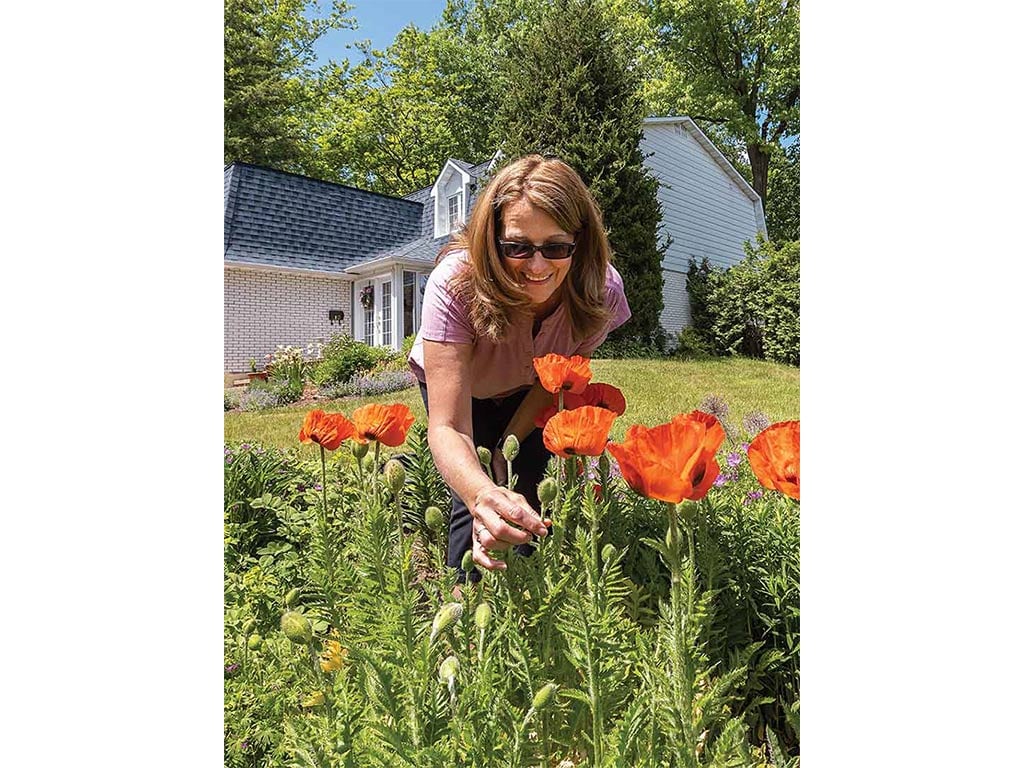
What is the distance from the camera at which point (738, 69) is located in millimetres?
802

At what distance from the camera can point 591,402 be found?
70 centimetres

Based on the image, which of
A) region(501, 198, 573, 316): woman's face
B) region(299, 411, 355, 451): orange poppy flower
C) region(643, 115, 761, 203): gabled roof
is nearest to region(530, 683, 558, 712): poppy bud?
→ region(299, 411, 355, 451): orange poppy flower

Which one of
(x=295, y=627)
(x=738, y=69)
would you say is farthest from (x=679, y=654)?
(x=738, y=69)

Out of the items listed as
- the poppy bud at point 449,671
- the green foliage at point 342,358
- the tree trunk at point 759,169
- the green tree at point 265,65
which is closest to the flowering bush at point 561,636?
the poppy bud at point 449,671

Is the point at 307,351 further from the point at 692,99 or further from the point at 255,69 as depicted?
the point at 692,99

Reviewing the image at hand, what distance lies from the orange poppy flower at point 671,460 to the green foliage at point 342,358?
0.55m

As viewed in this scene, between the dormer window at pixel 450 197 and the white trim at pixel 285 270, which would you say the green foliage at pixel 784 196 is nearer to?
the dormer window at pixel 450 197

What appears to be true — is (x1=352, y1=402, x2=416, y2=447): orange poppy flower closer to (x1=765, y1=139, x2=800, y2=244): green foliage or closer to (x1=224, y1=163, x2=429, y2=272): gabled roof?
(x1=224, y1=163, x2=429, y2=272): gabled roof

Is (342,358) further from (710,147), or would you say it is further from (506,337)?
(710,147)

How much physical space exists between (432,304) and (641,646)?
0.45 meters

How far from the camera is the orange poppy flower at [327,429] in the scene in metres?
0.72

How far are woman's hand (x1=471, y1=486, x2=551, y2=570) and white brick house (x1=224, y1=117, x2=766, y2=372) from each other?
40cm

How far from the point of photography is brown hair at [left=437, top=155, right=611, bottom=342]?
0.78 m

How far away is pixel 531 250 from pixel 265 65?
447 millimetres
